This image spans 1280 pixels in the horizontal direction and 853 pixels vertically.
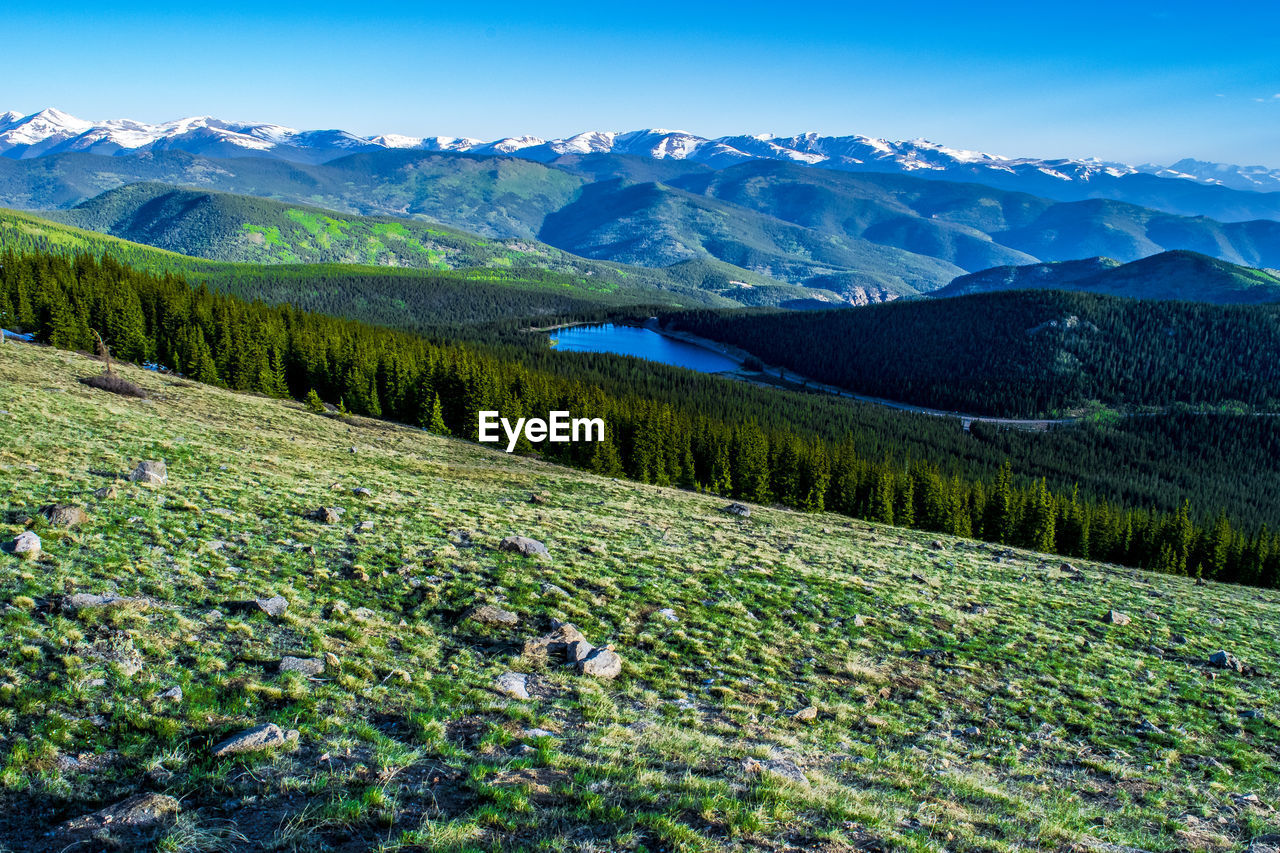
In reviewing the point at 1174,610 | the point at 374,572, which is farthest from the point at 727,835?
the point at 1174,610

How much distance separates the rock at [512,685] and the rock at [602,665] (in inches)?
63.7

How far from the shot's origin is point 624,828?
386 inches

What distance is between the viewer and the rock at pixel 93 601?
15.1 metres

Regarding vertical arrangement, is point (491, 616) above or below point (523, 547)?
above

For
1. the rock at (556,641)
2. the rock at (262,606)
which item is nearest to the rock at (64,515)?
the rock at (262,606)

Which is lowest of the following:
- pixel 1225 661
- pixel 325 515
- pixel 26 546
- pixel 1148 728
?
pixel 1225 661

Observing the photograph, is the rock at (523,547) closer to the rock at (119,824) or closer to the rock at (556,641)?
the rock at (556,641)

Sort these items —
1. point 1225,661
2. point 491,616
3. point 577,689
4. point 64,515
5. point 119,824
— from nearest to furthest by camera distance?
1. point 119,824
2. point 577,689
3. point 491,616
4. point 64,515
5. point 1225,661

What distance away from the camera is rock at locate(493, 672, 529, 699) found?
48.6ft

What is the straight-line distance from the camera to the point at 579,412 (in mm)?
97438

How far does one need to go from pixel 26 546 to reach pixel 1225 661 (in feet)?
134

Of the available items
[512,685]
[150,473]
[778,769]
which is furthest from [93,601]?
[778,769]

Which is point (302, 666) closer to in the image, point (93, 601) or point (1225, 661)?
point (93, 601)

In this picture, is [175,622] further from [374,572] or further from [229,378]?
[229,378]
